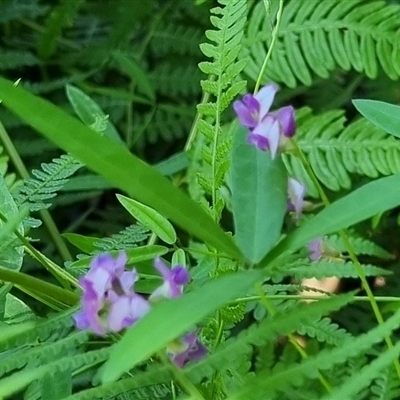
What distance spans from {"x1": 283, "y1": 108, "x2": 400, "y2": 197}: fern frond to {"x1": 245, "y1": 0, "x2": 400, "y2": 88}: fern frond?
0.05m

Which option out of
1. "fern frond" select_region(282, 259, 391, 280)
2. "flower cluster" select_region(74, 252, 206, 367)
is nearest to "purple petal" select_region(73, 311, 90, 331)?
"flower cluster" select_region(74, 252, 206, 367)

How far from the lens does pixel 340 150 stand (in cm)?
72

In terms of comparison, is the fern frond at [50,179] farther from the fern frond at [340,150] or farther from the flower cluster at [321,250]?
the fern frond at [340,150]

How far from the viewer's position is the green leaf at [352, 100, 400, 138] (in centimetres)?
40

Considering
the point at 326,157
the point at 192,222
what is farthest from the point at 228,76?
the point at 326,157

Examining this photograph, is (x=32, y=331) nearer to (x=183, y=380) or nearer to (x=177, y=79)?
(x=183, y=380)

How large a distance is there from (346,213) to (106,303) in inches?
4.8

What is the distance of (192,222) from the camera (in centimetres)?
29

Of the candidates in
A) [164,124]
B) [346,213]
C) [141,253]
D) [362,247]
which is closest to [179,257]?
[141,253]

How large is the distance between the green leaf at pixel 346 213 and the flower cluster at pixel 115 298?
0.06 m

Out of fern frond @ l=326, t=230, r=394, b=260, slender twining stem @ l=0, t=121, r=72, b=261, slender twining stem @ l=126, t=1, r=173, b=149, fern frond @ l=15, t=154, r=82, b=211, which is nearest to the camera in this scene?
fern frond @ l=15, t=154, r=82, b=211

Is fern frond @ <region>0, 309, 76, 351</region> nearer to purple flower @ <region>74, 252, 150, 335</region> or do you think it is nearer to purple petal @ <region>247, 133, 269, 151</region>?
purple flower @ <region>74, 252, 150, 335</region>

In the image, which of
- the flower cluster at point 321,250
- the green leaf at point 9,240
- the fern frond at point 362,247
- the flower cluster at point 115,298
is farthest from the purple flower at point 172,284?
the fern frond at point 362,247

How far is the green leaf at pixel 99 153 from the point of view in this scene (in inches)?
10.2
